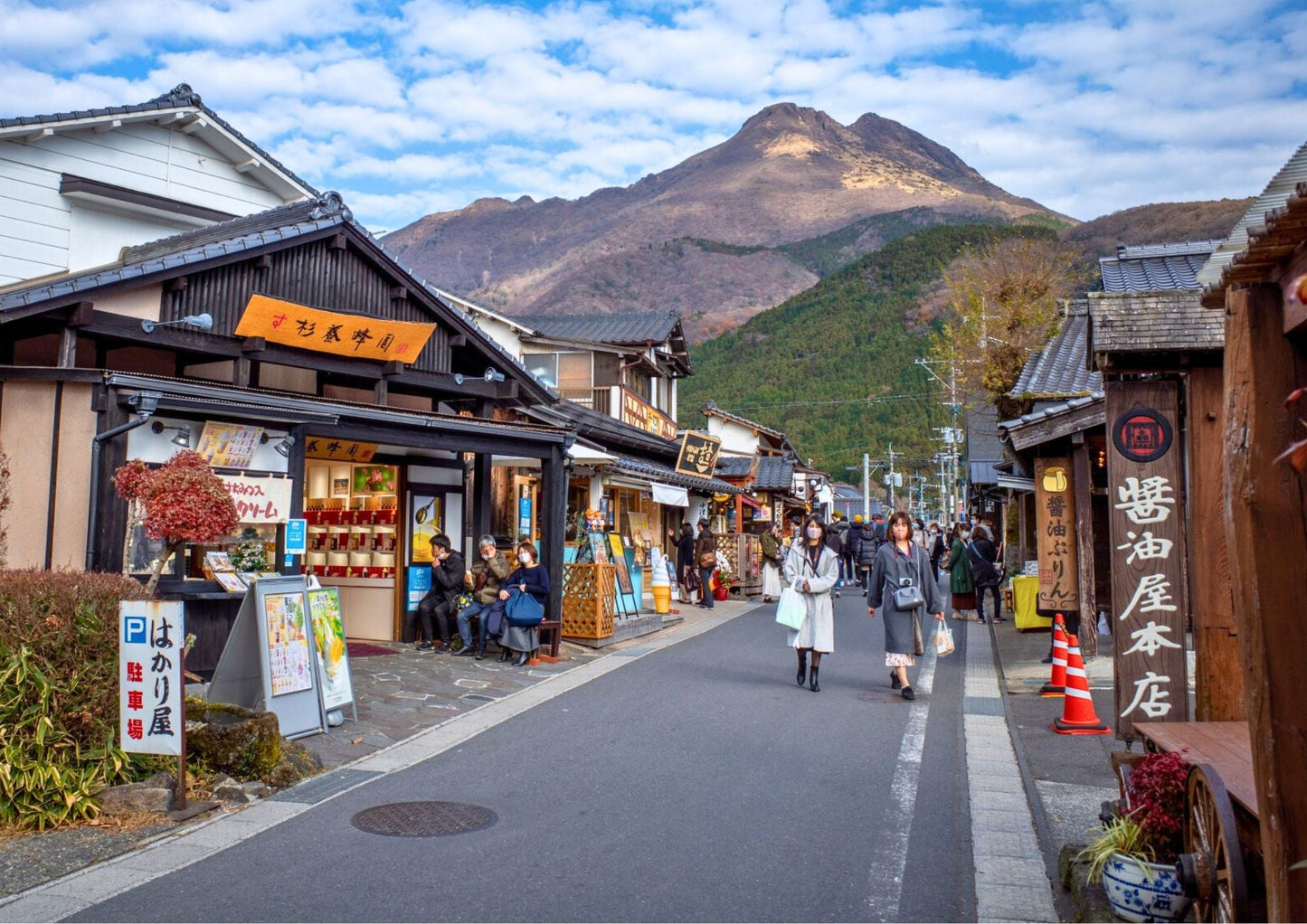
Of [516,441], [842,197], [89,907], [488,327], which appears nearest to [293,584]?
[89,907]

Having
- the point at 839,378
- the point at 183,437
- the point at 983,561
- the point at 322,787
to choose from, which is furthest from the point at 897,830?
the point at 839,378

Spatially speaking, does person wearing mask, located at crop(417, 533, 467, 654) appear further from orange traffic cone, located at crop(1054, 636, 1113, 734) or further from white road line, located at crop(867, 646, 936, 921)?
orange traffic cone, located at crop(1054, 636, 1113, 734)

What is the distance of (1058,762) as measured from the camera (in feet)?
26.2

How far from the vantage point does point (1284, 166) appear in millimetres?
3002

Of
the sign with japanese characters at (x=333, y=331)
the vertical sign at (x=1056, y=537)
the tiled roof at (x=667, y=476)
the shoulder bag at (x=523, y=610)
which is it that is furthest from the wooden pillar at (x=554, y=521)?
the vertical sign at (x=1056, y=537)

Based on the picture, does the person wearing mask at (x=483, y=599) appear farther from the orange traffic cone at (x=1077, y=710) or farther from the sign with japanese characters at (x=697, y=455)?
the sign with japanese characters at (x=697, y=455)

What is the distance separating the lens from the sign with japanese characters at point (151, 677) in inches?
247

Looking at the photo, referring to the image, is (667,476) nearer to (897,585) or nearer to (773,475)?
(897,585)

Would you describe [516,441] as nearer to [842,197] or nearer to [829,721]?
[829,721]

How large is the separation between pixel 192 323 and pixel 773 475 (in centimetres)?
2986

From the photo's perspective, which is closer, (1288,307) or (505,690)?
(1288,307)

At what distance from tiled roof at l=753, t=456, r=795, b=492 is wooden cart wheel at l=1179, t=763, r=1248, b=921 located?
33.1 metres

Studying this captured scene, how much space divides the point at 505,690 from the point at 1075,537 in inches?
311

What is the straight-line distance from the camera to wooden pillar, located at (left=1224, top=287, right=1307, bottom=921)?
114 inches
